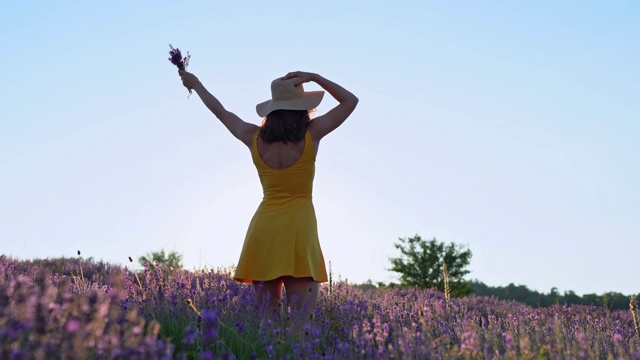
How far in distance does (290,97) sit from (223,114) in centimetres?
66

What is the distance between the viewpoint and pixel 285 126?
17.7 feet

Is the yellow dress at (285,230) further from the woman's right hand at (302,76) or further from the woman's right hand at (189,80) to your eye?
the woman's right hand at (189,80)

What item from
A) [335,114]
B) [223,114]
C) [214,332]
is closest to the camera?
[214,332]

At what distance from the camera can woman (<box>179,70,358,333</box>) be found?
5297 millimetres

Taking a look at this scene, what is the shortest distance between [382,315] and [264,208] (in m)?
1.79

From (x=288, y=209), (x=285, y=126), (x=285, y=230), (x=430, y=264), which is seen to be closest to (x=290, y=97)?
(x=285, y=126)

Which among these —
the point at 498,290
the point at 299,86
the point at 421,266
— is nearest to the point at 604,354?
the point at 299,86

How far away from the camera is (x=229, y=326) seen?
4.65 metres

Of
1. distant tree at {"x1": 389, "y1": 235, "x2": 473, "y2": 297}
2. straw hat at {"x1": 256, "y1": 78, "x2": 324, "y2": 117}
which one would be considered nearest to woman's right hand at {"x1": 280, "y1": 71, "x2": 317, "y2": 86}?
straw hat at {"x1": 256, "y1": 78, "x2": 324, "y2": 117}

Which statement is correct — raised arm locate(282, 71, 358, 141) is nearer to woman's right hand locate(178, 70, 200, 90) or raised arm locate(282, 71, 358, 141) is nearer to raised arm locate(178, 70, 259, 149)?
raised arm locate(178, 70, 259, 149)

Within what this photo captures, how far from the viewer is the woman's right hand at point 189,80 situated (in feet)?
20.6

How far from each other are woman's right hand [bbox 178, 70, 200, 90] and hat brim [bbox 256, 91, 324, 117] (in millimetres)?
782

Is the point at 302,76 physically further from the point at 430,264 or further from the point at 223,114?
the point at 430,264

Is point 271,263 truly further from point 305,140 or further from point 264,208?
point 305,140
